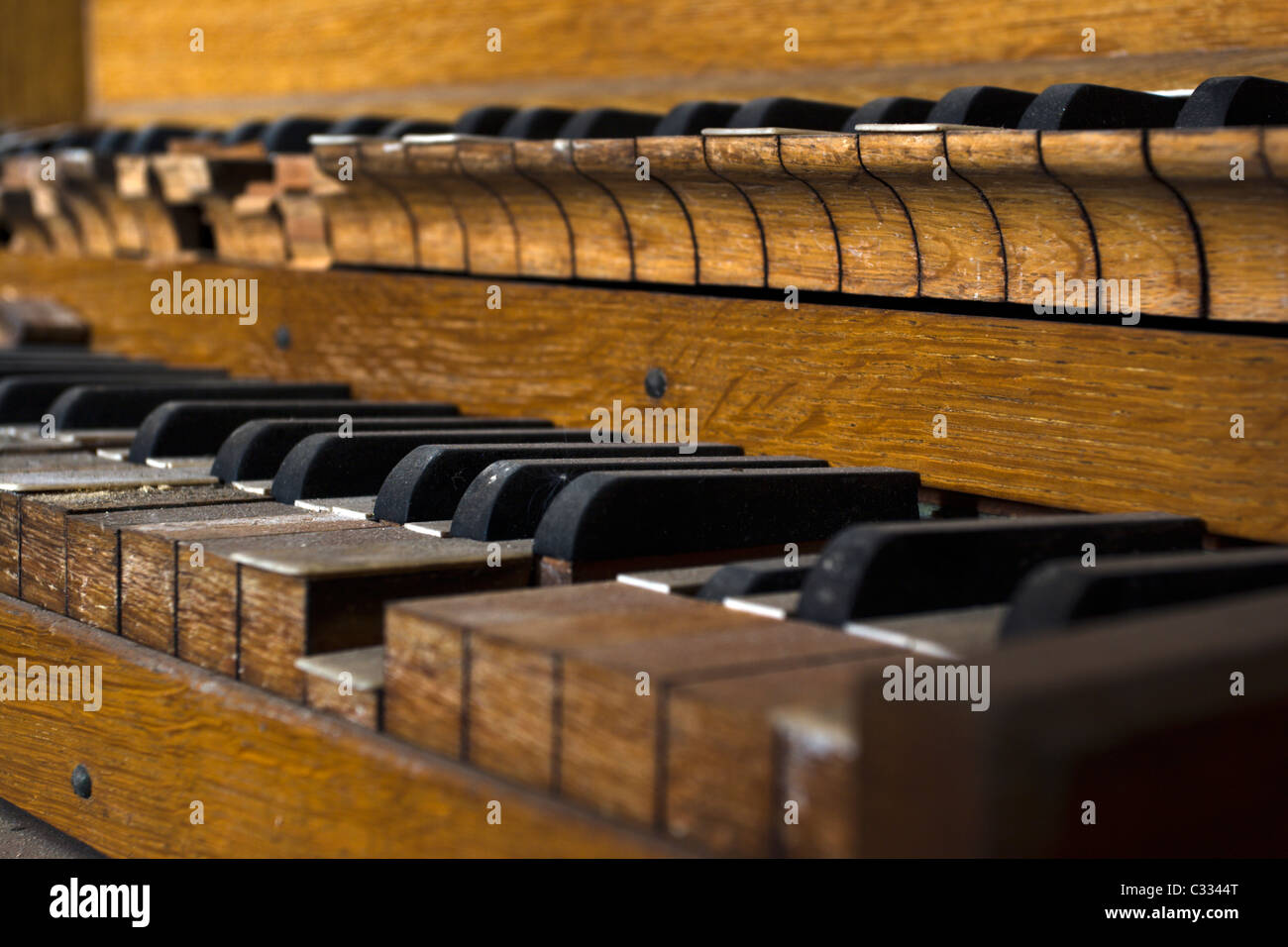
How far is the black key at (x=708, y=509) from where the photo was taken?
136 centimetres

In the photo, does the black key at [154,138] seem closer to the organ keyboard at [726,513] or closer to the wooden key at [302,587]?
the organ keyboard at [726,513]

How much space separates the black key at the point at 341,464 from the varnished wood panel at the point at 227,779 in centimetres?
28

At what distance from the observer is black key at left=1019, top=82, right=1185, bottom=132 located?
1.42m

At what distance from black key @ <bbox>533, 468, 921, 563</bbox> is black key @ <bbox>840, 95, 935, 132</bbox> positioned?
373 mm

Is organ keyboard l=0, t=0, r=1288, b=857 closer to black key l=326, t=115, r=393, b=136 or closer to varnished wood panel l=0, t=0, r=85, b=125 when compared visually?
black key l=326, t=115, r=393, b=136

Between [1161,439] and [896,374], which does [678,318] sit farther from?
[1161,439]

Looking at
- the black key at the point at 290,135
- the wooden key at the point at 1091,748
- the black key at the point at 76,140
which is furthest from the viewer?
the black key at the point at 76,140

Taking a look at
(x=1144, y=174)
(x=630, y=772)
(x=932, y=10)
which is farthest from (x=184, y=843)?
(x=932, y=10)

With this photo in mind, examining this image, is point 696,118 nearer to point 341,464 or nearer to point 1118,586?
point 341,464

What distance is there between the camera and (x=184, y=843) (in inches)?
52.5

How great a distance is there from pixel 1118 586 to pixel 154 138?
7.79ft

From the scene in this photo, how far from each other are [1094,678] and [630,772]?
0.94 feet

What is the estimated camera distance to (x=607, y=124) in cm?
206

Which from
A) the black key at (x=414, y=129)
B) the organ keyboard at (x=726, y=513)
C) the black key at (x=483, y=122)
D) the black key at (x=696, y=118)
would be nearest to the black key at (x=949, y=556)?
the organ keyboard at (x=726, y=513)
